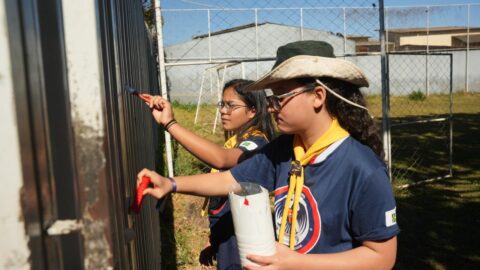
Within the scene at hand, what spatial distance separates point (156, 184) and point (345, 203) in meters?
0.70

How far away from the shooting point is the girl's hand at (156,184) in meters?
1.62

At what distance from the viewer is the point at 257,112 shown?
3.16m

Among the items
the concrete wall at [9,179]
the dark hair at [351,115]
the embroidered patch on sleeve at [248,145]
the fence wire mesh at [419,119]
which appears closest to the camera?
the concrete wall at [9,179]

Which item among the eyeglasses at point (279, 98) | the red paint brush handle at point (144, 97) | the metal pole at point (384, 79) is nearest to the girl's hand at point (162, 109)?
the red paint brush handle at point (144, 97)

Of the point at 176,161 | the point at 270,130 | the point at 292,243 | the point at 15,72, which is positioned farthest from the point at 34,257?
the point at 176,161

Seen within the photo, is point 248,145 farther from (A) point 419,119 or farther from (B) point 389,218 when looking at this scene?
(A) point 419,119

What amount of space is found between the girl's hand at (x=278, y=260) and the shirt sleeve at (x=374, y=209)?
27cm

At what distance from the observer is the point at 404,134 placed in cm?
1350

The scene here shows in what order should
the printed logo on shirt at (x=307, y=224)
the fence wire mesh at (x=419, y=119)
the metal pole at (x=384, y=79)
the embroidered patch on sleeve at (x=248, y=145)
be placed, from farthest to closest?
the fence wire mesh at (x=419, y=119) → the metal pole at (x=384, y=79) → the embroidered patch on sleeve at (x=248, y=145) → the printed logo on shirt at (x=307, y=224)

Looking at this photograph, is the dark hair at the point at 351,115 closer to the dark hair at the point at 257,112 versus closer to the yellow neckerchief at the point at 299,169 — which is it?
the yellow neckerchief at the point at 299,169

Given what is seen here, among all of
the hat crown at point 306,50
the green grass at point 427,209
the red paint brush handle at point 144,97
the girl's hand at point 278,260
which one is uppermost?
the hat crown at point 306,50

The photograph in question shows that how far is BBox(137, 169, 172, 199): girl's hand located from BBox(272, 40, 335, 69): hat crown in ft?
2.27

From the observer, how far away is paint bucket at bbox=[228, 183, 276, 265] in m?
1.51

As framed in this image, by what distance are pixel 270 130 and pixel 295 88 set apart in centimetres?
121
